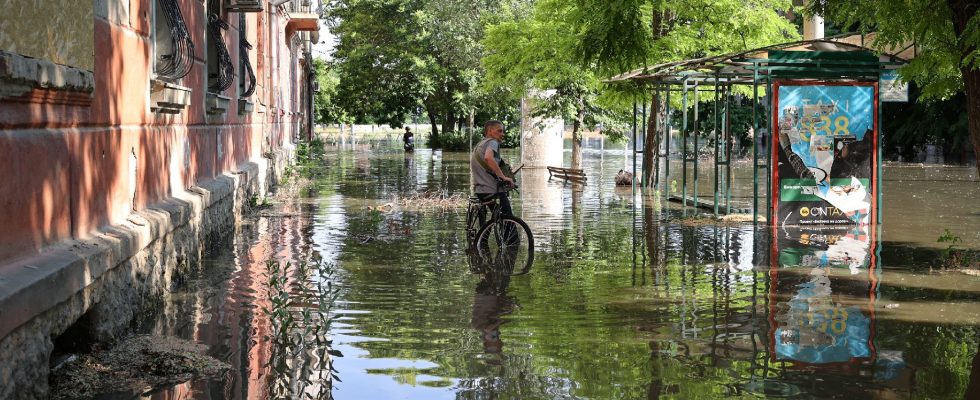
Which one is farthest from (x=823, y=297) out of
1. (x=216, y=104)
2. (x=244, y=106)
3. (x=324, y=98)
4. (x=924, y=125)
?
(x=324, y=98)

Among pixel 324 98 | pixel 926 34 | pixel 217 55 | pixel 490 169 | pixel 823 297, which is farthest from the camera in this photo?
pixel 324 98

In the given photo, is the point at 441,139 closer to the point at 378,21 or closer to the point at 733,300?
the point at 378,21

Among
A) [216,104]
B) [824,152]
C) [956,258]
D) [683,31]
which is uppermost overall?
[683,31]

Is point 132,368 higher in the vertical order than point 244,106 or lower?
lower

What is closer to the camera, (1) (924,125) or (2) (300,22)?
(2) (300,22)

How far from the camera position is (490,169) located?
14000 mm

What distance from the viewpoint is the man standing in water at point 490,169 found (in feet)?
45.8

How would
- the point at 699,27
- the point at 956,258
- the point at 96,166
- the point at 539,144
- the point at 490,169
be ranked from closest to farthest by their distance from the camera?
1. the point at 96,166
2. the point at 956,258
3. the point at 490,169
4. the point at 699,27
5. the point at 539,144

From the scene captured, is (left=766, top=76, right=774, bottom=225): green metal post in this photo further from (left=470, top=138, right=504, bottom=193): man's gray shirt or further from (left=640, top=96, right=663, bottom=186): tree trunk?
(left=640, top=96, right=663, bottom=186): tree trunk

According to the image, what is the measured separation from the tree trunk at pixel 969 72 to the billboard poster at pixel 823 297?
5.56 ft

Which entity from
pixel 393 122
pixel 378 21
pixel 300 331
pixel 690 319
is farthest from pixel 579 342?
pixel 393 122

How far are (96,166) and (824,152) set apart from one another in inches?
443

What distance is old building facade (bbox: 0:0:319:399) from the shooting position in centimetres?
594

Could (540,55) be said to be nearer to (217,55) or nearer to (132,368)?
(217,55)
